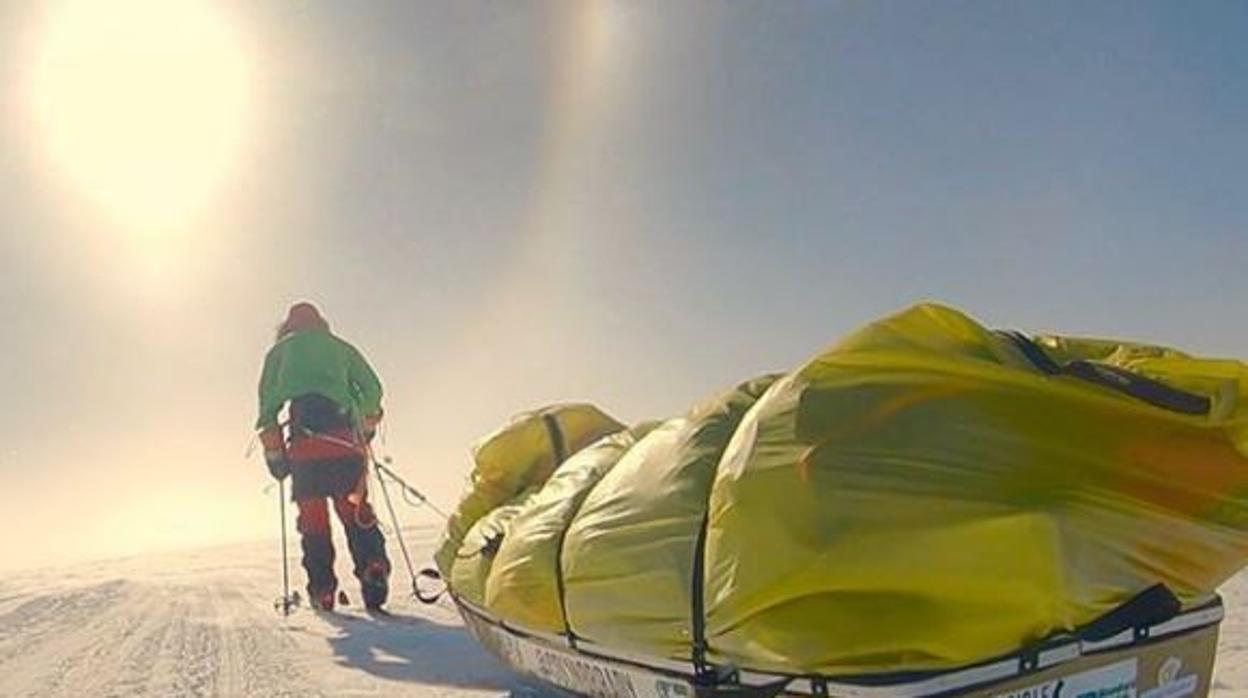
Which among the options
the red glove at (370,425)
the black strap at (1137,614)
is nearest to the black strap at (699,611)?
the black strap at (1137,614)

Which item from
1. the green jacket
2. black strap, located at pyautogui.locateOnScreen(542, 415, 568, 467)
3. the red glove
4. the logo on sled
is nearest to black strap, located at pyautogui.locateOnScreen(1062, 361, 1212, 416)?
the logo on sled

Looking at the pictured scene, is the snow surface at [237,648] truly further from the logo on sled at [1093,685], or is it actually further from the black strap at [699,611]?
the logo on sled at [1093,685]

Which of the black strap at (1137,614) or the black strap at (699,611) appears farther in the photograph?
the black strap at (699,611)

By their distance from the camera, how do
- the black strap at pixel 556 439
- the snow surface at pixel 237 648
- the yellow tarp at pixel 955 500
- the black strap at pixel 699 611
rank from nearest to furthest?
1. the yellow tarp at pixel 955 500
2. the black strap at pixel 699 611
3. the snow surface at pixel 237 648
4. the black strap at pixel 556 439

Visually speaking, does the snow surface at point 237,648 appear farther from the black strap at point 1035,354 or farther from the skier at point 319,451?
the black strap at point 1035,354

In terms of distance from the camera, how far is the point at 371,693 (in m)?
4.03

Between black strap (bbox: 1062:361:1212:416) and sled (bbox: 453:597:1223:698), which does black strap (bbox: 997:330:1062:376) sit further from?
sled (bbox: 453:597:1223:698)

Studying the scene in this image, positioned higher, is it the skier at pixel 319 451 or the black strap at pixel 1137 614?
the skier at pixel 319 451

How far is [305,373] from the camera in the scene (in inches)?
274

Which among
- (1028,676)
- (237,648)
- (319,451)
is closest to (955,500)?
(1028,676)

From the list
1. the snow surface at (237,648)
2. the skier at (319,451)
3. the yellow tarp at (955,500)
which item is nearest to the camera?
the yellow tarp at (955,500)

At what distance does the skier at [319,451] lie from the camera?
6.86 meters

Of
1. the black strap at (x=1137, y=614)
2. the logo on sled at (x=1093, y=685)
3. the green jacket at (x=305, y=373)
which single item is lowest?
the logo on sled at (x=1093, y=685)

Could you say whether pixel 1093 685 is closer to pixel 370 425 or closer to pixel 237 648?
pixel 237 648
